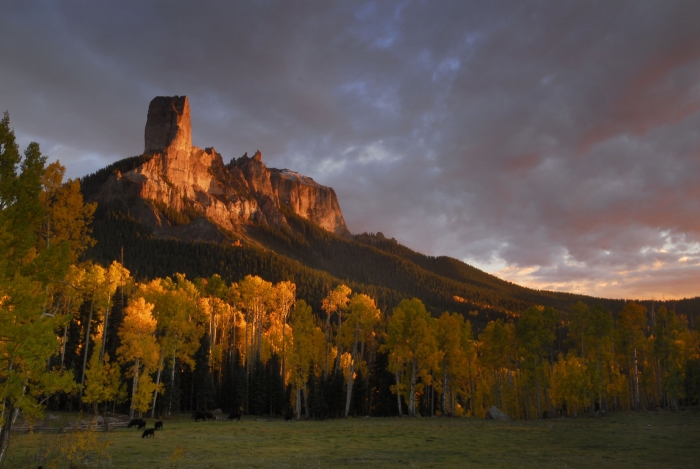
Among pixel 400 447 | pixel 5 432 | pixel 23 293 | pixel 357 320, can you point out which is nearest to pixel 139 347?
pixel 357 320

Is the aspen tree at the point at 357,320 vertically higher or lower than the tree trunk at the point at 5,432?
higher

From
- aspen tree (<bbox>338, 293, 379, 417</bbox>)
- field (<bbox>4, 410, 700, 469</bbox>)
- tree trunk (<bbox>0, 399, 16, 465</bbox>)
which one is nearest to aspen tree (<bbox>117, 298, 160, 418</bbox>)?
field (<bbox>4, 410, 700, 469</bbox>)

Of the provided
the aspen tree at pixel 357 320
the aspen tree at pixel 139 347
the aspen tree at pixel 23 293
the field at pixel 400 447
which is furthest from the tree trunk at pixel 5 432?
the aspen tree at pixel 357 320

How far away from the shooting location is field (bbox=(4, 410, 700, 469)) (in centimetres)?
1970

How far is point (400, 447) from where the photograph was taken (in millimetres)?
25797

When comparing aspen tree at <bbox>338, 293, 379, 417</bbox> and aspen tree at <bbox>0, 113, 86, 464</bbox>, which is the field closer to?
aspen tree at <bbox>0, 113, 86, 464</bbox>

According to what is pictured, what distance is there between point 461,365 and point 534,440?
81.7 ft

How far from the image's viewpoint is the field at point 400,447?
64.6 feet

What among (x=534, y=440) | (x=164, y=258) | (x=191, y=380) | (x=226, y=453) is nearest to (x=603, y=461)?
(x=534, y=440)

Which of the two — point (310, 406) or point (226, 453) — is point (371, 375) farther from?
point (226, 453)

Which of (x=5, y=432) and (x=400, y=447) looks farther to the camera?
(x=400, y=447)

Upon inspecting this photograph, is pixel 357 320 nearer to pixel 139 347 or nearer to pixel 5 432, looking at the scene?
pixel 139 347

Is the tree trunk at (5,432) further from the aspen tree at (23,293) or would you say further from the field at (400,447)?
the field at (400,447)

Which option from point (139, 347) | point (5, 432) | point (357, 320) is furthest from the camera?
point (357, 320)
